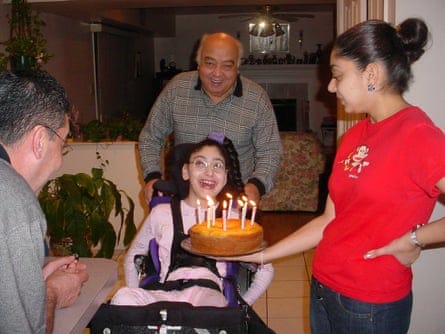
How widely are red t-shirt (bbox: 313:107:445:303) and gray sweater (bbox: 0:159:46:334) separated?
2.79ft

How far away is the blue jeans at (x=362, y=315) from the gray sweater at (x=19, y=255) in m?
0.87

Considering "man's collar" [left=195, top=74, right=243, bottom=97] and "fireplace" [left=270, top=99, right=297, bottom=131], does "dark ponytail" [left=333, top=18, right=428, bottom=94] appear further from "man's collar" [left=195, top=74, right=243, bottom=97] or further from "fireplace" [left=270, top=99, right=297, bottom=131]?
"fireplace" [left=270, top=99, right=297, bottom=131]

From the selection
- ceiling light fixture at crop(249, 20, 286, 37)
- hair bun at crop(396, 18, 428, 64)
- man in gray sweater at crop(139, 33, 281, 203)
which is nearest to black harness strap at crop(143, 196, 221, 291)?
man in gray sweater at crop(139, 33, 281, 203)

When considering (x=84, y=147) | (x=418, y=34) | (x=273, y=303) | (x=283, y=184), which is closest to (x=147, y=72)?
(x=283, y=184)

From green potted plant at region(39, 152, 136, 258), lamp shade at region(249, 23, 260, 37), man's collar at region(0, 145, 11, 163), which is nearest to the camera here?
man's collar at region(0, 145, 11, 163)

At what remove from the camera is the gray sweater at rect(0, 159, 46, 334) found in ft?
3.59

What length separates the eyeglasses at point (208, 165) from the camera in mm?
2389

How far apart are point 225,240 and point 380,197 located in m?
0.54

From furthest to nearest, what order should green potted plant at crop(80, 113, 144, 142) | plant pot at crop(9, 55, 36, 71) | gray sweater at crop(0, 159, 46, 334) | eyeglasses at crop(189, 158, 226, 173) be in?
green potted plant at crop(80, 113, 144, 142) < plant pot at crop(9, 55, 36, 71) < eyeglasses at crop(189, 158, 226, 173) < gray sweater at crop(0, 159, 46, 334)

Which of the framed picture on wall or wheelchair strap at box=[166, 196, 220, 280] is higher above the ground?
the framed picture on wall

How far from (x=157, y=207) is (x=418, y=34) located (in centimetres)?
128

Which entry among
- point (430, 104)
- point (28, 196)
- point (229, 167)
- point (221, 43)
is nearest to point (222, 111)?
point (221, 43)

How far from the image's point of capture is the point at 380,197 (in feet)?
4.95

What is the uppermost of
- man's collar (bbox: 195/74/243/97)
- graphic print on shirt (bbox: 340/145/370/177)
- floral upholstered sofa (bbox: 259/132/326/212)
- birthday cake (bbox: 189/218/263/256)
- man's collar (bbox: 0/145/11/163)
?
man's collar (bbox: 195/74/243/97)
